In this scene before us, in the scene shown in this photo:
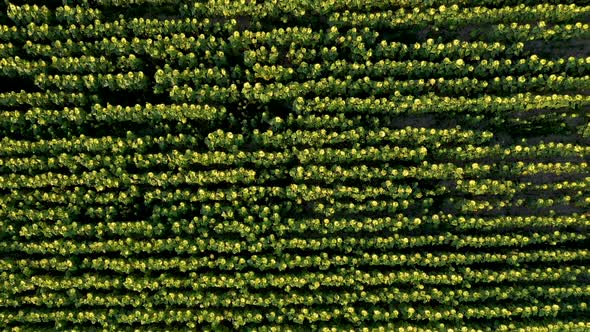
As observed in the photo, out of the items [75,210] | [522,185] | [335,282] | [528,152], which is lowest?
[335,282]

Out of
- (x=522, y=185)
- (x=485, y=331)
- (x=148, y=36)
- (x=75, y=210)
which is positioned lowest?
(x=485, y=331)

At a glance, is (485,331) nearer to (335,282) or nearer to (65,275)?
(335,282)

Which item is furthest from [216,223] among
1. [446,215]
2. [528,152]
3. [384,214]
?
[528,152]

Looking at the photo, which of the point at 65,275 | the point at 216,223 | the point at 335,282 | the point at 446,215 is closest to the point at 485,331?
the point at 446,215

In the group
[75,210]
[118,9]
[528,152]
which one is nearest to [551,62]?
[528,152]

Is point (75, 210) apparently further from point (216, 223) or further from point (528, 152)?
point (528, 152)

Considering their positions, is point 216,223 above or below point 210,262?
above

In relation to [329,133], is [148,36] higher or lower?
higher

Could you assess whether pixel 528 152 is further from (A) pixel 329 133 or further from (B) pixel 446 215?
(A) pixel 329 133
